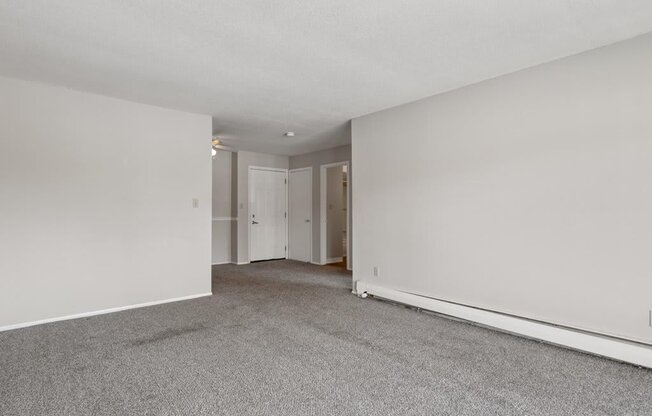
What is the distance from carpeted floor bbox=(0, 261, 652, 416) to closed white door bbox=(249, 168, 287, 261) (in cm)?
366

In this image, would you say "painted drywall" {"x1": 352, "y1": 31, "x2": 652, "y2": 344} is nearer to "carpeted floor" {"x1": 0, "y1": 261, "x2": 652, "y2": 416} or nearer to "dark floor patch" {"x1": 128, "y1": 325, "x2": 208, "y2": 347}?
"carpeted floor" {"x1": 0, "y1": 261, "x2": 652, "y2": 416}

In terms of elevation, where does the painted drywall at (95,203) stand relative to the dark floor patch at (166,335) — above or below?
above

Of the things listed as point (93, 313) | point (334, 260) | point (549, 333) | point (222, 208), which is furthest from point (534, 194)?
point (222, 208)

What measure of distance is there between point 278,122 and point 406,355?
3.49 meters

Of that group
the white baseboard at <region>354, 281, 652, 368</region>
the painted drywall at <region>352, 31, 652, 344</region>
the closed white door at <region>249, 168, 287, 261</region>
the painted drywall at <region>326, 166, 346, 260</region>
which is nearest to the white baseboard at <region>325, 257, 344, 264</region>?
the painted drywall at <region>326, 166, 346, 260</region>

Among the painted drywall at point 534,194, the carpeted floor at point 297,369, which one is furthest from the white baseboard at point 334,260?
the carpeted floor at point 297,369

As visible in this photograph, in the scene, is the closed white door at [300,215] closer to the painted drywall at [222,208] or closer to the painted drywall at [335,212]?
the painted drywall at [335,212]

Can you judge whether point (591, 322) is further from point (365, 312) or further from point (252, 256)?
point (252, 256)

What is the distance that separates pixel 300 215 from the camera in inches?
296

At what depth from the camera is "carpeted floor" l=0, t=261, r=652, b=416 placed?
2.00 meters

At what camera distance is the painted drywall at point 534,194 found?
102 inches

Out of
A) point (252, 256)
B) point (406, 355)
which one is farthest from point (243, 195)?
point (406, 355)

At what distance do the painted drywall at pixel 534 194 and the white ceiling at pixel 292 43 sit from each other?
0.26 metres

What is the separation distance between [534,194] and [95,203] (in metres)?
4.45
